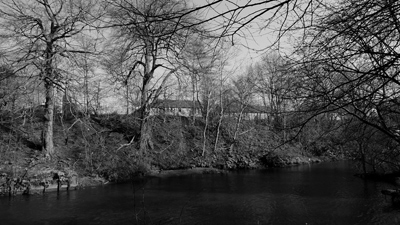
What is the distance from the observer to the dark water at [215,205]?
9.26 meters

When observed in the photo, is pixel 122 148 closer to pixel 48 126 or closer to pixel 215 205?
pixel 48 126

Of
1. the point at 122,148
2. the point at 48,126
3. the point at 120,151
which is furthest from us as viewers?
the point at 122,148

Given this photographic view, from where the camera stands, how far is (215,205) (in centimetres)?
1116

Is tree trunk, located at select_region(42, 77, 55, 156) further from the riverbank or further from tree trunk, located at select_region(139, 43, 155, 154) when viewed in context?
tree trunk, located at select_region(139, 43, 155, 154)

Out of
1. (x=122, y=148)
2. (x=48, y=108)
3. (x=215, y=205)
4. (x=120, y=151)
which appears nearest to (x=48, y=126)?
(x=48, y=108)

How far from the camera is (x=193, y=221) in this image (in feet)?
30.2

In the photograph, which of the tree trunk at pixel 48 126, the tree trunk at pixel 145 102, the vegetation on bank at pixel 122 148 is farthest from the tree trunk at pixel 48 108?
the tree trunk at pixel 145 102

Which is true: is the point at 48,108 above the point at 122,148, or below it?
above

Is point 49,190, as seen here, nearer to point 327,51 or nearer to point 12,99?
point 12,99

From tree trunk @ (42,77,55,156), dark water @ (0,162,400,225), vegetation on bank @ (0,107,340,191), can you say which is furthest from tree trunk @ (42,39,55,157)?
dark water @ (0,162,400,225)

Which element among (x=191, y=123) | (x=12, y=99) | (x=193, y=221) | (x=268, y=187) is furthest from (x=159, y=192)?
(x=191, y=123)

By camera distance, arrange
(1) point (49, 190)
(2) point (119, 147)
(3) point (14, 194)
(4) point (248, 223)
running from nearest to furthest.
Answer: (4) point (248, 223) → (3) point (14, 194) → (1) point (49, 190) → (2) point (119, 147)

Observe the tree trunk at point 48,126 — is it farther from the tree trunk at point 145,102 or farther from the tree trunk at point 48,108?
the tree trunk at point 145,102

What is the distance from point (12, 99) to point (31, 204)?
8.26 m
